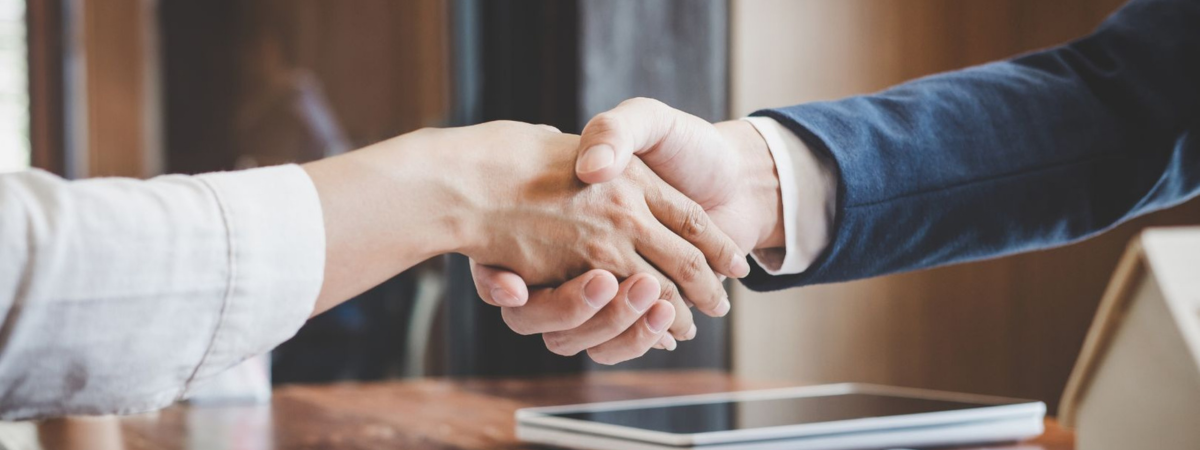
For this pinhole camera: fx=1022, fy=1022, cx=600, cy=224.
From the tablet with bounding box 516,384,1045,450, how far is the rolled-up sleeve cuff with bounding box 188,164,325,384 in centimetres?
23

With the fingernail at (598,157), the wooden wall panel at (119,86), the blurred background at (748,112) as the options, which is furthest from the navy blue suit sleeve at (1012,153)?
the wooden wall panel at (119,86)

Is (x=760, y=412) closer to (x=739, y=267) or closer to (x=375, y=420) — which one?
(x=739, y=267)

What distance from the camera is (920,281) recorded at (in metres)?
2.10

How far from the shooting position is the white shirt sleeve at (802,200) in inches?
37.5

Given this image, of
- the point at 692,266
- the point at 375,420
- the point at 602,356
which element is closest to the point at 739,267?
the point at 692,266

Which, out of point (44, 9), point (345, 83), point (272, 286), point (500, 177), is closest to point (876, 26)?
point (500, 177)

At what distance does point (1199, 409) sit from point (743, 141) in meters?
0.46

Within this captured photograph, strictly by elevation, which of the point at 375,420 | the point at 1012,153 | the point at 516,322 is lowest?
the point at 375,420

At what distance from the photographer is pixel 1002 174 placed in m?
0.92

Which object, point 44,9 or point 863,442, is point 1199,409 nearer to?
point 863,442

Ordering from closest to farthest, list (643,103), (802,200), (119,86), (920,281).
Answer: (643,103)
(802,200)
(920,281)
(119,86)

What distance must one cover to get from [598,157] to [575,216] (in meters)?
0.10

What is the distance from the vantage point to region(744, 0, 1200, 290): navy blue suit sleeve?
2.98 ft

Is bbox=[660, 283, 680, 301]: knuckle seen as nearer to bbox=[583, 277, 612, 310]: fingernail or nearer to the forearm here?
bbox=[583, 277, 612, 310]: fingernail
